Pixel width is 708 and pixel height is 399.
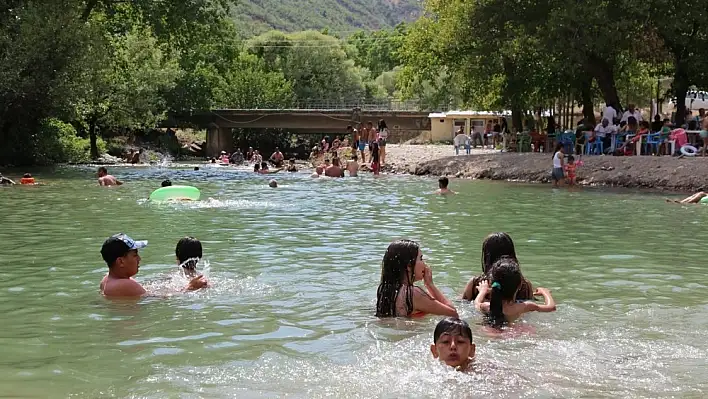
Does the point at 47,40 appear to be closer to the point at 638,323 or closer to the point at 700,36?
the point at 700,36

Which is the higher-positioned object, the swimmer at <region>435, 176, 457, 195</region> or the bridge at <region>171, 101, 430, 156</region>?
the bridge at <region>171, 101, 430, 156</region>

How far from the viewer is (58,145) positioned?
42.6m

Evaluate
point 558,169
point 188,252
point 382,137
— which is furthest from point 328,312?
point 382,137

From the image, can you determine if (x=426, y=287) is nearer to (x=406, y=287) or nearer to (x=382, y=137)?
(x=406, y=287)

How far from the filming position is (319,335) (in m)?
7.61

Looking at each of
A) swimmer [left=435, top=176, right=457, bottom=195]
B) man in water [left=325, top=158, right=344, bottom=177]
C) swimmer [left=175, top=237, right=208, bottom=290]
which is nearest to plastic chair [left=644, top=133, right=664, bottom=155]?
swimmer [left=435, top=176, right=457, bottom=195]

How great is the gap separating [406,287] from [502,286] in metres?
0.95

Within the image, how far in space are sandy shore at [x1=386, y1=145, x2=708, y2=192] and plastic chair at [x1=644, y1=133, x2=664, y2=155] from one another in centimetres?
166

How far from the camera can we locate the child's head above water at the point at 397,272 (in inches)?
303

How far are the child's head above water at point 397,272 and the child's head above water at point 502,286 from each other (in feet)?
2.32

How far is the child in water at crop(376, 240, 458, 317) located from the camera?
7.72m

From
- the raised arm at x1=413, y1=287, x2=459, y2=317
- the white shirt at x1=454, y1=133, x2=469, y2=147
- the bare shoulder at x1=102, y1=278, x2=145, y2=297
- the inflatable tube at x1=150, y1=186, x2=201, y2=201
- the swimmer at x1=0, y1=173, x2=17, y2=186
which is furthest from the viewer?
the white shirt at x1=454, y1=133, x2=469, y2=147

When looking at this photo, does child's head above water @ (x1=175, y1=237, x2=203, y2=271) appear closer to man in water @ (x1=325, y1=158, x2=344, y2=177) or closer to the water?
the water

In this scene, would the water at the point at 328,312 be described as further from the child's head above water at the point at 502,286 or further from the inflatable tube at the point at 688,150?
the inflatable tube at the point at 688,150
